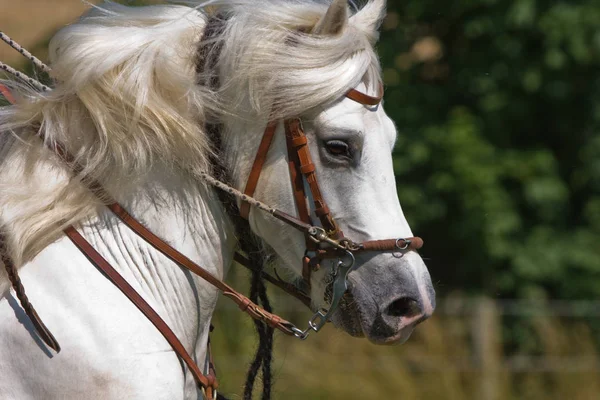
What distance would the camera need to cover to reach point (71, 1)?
1509cm

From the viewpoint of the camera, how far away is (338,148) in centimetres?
265

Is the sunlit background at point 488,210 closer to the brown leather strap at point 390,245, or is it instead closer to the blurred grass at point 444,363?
the blurred grass at point 444,363

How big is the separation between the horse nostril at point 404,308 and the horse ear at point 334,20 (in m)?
0.83

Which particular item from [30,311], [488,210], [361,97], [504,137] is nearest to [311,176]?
[361,97]

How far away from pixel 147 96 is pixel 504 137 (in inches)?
260

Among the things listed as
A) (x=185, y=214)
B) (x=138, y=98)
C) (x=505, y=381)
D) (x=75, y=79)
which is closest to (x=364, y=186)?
(x=185, y=214)

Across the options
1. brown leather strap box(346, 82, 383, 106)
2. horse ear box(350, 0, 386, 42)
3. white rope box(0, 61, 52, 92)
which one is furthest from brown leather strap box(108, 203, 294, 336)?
horse ear box(350, 0, 386, 42)

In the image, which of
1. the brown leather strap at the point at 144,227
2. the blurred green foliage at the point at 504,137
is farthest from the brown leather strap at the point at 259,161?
the blurred green foliage at the point at 504,137

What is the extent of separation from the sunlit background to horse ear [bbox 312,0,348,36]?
17.7 ft

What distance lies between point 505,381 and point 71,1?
10478 mm

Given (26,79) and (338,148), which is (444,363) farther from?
(26,79)

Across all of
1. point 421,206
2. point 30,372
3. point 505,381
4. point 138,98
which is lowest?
point 505,381

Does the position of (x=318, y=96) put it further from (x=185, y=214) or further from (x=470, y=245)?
(x=470, y=245)

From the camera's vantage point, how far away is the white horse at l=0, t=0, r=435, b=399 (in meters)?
2.56
